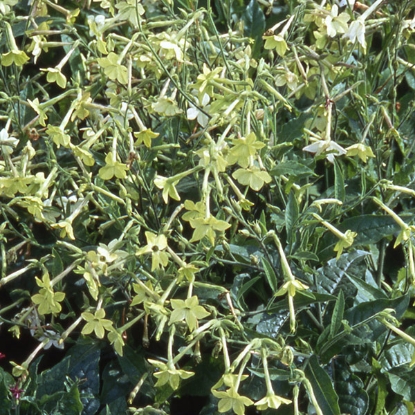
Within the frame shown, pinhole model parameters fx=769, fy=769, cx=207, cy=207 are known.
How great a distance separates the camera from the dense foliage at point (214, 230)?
191 cm

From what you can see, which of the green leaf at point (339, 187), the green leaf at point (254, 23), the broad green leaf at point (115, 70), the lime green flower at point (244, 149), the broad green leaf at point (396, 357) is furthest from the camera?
the green leaf at point (254, 23)

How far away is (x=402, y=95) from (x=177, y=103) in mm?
1141

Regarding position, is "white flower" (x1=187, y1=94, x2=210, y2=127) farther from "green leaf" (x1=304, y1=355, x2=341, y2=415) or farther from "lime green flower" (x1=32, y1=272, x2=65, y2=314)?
"green leaf" (x1=304, y1=355, x2=341, y2=415)

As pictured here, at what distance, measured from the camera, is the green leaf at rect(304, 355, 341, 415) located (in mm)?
1986

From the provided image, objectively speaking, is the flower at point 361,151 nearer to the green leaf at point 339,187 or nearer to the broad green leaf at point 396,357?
the green leaf at point 339,187

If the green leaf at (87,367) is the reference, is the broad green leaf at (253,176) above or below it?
above

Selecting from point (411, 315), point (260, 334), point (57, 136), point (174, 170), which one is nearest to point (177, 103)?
point (174, 170)

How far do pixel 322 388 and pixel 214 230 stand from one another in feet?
1.69

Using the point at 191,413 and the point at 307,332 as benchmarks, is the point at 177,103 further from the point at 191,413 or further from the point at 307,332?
the point at 191,413

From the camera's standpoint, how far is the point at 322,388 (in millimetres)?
2012

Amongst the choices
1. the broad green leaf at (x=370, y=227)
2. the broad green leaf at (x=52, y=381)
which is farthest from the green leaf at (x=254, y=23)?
the broad green leaf at (x=52, y=381)

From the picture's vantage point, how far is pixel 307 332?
2143 mm

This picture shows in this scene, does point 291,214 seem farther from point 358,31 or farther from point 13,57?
point 13,57

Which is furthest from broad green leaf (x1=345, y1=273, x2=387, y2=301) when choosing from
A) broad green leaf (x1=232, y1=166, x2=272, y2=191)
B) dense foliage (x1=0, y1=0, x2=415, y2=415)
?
broad green leaf (x1=232, y1=166, x2=272, y2=191)
